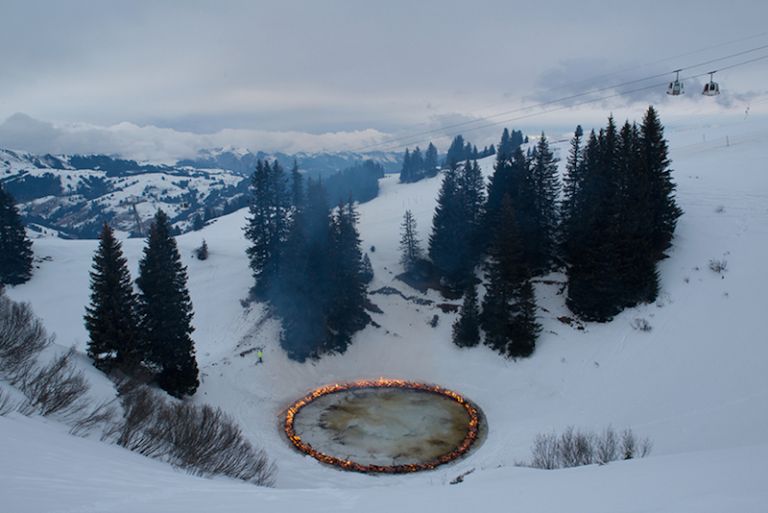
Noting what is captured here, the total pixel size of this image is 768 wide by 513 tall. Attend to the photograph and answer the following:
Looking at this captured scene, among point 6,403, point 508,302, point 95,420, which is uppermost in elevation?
point 6,403

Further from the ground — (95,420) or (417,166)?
(417,166)

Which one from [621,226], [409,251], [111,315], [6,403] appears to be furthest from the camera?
[409,251]

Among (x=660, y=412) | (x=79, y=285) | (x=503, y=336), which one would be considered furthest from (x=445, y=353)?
(x=79, y=285)

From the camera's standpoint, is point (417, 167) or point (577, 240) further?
point (417, 167)

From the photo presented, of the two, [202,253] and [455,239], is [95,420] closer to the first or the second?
[455,239]

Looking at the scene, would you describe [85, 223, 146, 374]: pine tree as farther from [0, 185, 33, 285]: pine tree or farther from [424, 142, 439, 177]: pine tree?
[424, 142, 439, 177]: pine tree

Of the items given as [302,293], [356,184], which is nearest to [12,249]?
[302,293]
